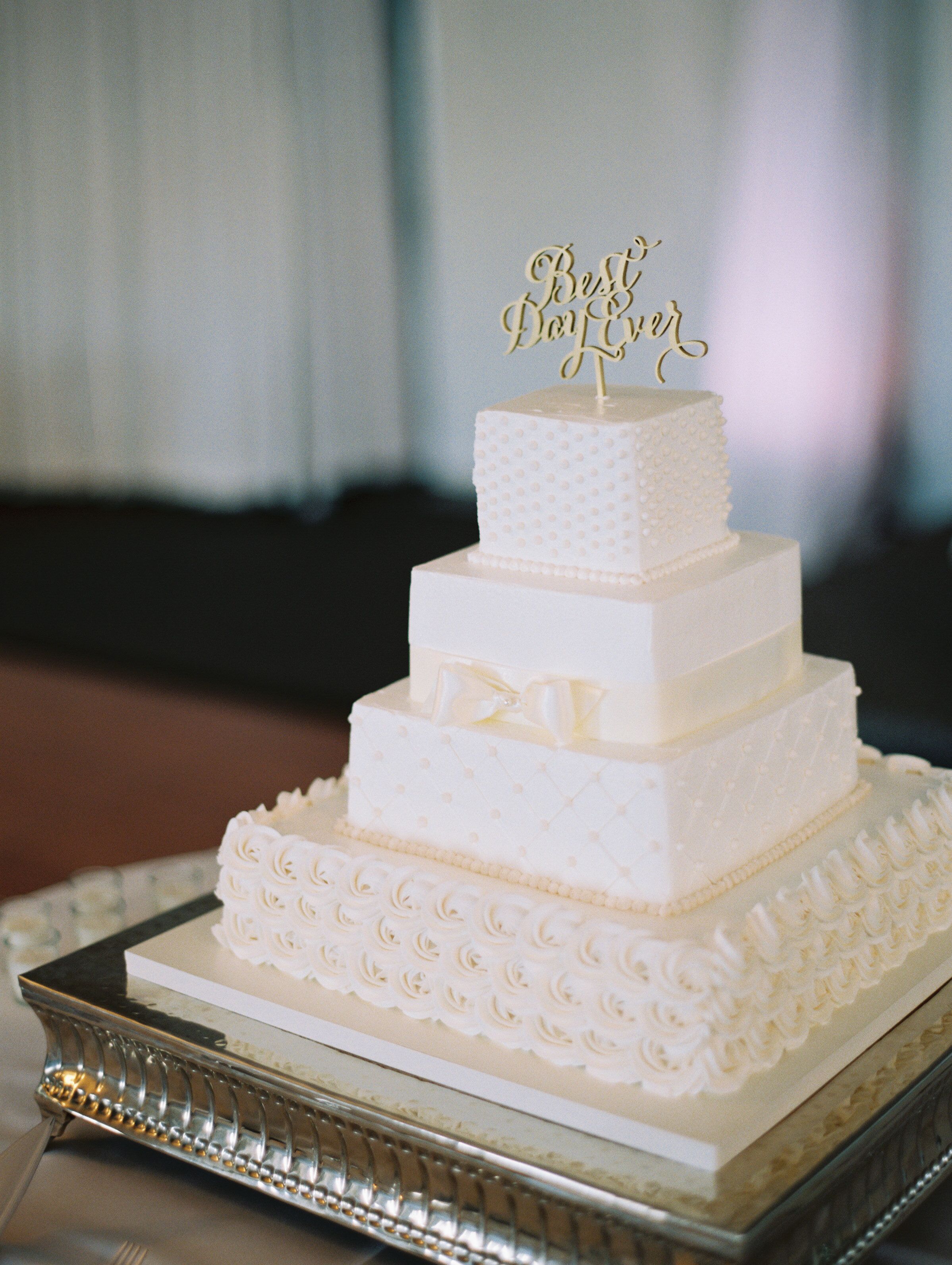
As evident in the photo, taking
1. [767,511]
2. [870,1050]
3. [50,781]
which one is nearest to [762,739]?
[870,1050]

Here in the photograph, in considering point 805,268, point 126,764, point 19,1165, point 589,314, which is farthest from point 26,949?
point 805,268

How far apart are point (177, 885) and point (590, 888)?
3.55ft

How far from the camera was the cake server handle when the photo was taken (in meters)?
1.86

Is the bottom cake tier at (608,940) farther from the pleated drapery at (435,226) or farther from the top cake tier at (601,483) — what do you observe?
the pleated drapery at (435,226)

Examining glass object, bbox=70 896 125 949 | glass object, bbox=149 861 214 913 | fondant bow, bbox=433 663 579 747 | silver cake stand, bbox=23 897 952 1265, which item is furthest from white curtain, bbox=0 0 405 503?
silver cake stand, bbox=23 897 952 1265

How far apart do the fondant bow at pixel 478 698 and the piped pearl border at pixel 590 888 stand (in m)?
0.21

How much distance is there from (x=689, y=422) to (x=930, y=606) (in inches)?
124

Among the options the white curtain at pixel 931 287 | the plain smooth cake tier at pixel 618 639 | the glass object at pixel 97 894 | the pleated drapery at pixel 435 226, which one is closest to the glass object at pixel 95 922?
the glass object at pixel 97 894

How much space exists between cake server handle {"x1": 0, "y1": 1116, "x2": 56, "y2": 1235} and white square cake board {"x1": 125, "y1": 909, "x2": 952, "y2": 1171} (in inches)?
11.0

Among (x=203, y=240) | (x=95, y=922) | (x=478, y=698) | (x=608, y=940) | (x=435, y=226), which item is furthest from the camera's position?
(x=203, y=240)

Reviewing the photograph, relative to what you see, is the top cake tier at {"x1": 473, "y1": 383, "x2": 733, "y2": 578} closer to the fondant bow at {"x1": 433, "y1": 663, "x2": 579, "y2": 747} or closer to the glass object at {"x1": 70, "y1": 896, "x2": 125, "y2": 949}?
the fondant bow at {"x1": 433, "y1": 663, "x2": 579, "y2": 747}

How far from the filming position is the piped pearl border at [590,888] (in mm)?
1960

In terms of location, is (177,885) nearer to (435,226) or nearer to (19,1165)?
(19,1165)

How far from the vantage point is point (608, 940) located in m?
1.86
